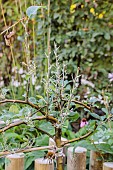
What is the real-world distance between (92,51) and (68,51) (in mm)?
200

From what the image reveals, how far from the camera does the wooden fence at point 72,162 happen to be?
4.30 ft

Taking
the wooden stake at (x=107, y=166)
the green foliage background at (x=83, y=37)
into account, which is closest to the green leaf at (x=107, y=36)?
the green foliage background at (x=83, y=37)

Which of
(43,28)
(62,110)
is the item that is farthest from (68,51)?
(62,110)

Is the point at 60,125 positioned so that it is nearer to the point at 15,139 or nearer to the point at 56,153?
the point at 56,153

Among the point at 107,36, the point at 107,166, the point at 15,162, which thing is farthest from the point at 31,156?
the point at 107,36

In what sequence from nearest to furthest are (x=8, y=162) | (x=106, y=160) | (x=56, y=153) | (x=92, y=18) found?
(x=56, y=153)
(x=8, y=162)
(x=106, y=160)
(x=92, y=18)

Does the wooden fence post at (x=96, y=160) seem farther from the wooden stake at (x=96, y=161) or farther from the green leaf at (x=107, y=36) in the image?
the green leaf at (x=107, y=36)

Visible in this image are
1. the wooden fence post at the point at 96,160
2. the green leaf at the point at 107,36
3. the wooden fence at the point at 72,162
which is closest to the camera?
the wooden fence at the point at 72,162

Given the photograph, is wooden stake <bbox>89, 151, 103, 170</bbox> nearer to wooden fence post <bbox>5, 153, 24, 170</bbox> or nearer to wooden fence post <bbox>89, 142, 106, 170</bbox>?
wooden fence post <bbox>89, 142, 106, 170</bbox>

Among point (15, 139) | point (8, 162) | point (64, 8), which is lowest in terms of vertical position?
point (8, 162)

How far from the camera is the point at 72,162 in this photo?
4.54 feet

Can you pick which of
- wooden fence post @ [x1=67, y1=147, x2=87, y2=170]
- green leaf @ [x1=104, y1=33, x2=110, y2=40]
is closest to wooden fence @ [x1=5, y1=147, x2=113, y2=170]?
wooden fence post @ [x1=67, y1=147, x2=87, y2=170]

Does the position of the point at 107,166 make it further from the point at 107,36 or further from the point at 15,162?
the point at 107,36

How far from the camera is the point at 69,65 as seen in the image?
3096 mm
